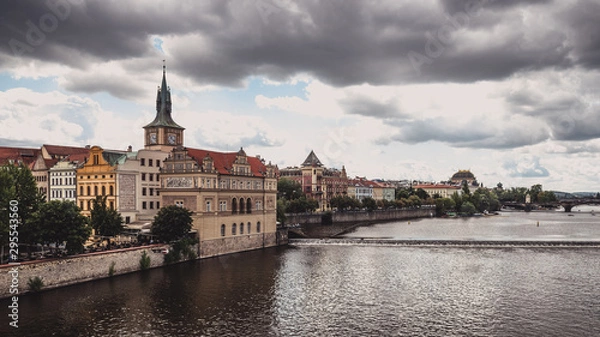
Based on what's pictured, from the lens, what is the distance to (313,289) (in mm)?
48719

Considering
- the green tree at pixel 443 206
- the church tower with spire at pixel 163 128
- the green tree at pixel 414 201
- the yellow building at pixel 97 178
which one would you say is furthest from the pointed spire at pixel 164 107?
the green tree at pixel 443 206

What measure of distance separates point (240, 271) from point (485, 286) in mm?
26890

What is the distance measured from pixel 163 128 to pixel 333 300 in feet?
169

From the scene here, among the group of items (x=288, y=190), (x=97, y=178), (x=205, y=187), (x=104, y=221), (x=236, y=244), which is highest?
(x=97, y=178)

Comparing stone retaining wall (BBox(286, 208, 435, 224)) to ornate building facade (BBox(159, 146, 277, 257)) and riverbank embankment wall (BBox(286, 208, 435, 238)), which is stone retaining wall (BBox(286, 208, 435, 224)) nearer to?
riverbank embankment wall (BBox(286, 208, 435, 238))

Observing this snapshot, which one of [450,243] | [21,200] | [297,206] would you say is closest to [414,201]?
[297,206]

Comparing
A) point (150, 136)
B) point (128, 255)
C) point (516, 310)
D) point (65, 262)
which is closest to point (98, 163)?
point (150, 136)

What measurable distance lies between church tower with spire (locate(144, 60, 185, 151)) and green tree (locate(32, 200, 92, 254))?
115 feet

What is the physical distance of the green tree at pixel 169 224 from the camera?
61.0 meters

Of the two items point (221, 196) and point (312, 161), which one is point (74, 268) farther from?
point (312, 161)

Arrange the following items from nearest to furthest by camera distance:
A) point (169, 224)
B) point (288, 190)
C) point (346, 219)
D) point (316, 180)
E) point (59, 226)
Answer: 1. point (59, 226)
2. point (169, 224)
3. point (346, 219)
4. point (288, 190)
5. point (316, 180)

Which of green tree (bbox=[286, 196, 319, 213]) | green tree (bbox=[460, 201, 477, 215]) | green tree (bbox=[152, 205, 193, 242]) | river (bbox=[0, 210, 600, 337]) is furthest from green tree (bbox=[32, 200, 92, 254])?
green tree (bbox=[460, 201, 477, 215])

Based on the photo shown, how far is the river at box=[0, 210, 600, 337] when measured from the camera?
120ft

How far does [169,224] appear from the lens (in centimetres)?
6097
